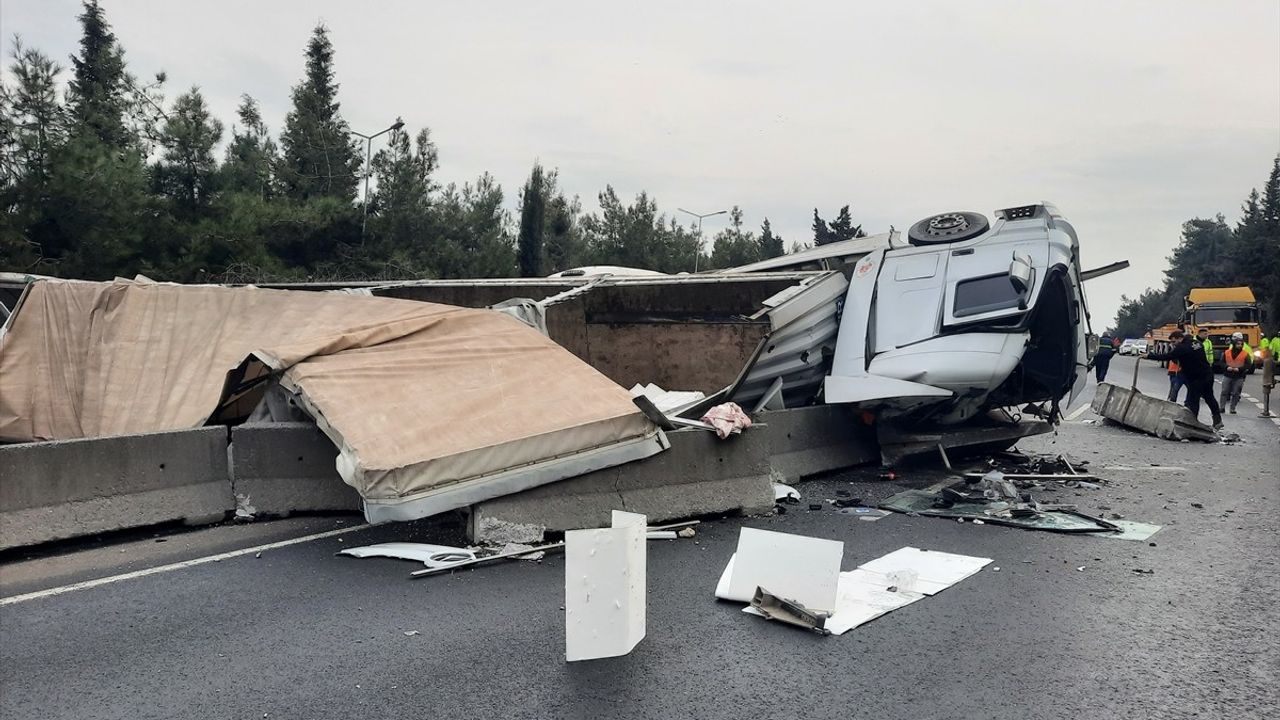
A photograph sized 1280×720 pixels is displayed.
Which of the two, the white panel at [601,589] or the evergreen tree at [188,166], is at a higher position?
the evergreen tree at [188,166]

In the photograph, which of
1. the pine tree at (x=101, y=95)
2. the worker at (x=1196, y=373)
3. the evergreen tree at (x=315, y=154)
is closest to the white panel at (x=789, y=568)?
the worker at (x=1196, y=373)

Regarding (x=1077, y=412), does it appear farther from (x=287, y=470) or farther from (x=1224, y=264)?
(x=1224, y=264)

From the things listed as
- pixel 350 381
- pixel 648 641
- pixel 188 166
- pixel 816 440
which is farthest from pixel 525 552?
pixel 188 166

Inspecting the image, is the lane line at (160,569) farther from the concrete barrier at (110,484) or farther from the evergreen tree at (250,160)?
the evergreen tree at (250,160)

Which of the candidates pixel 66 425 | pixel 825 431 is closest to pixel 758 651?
pixel 825 431

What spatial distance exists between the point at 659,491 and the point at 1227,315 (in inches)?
1492

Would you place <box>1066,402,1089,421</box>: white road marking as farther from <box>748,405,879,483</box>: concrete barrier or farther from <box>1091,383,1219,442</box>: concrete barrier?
<box>748,405,879,483</box>: concrete barrier

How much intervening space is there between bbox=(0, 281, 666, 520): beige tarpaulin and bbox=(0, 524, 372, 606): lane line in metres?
0.79

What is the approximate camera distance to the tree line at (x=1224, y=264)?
66.1 m

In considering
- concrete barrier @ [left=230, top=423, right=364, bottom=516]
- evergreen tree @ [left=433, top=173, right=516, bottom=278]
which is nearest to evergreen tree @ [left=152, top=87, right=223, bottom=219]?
evergreen tree @ [left=433, top=173, right=516, bottom=278]

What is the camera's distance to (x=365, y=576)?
231 inches

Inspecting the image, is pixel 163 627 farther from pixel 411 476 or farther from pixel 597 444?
pixel 597 444

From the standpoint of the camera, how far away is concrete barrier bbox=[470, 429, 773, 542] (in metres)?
6.71

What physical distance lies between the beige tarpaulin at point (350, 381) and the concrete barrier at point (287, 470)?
0.43m
